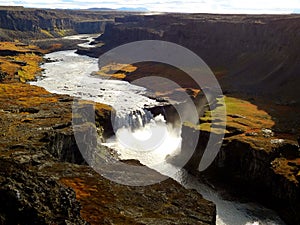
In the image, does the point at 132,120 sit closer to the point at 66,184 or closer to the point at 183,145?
the point at 183,145

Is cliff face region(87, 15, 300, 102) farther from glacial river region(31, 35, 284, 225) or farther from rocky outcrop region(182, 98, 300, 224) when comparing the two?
rocky outcrop region(182, 98, 300, 224)

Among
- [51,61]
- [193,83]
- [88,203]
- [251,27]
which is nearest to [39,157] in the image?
[88,203]

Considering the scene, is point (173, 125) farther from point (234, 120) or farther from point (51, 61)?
point (51, 61)

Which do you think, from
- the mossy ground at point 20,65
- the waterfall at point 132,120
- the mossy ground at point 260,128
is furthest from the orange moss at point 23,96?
the mossy ground at point 260,128

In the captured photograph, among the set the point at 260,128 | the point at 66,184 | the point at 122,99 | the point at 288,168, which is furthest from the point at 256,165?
the point at 122,99

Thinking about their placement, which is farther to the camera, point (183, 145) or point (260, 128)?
point (183, 145)

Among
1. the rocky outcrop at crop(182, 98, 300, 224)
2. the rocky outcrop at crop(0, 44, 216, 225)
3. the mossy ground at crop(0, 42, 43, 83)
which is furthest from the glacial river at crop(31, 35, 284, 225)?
the rocky outcrop at crop(0, 44, 216, 225)
